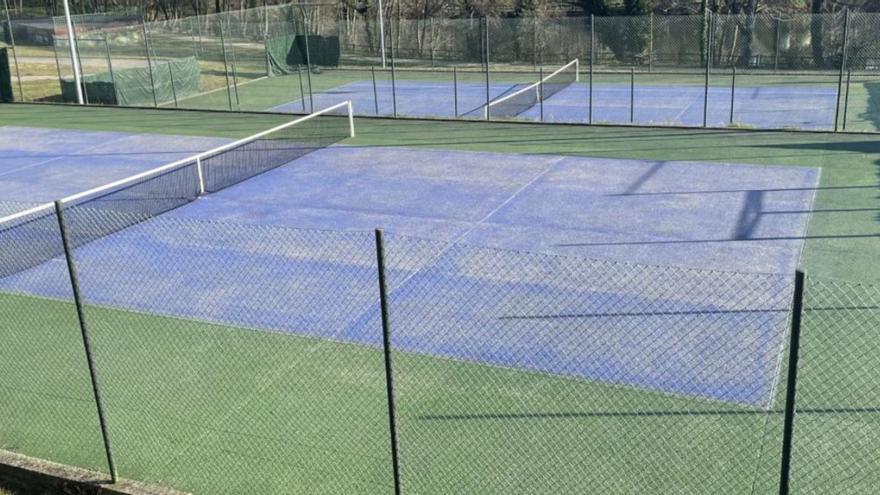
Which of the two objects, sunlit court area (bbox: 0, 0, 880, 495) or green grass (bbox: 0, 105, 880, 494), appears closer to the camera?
green grass (bbox: 0, 105, 880, 494)

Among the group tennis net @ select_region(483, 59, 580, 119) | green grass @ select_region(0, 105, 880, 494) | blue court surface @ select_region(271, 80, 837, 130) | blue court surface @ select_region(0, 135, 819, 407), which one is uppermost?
tennis net @ select_region(483, 59, 580, 119)

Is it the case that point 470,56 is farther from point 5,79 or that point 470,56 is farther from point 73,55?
point 5,79

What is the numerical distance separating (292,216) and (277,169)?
4302mm

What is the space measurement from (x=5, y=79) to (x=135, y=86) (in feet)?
18.4

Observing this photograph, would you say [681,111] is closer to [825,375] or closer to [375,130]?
[375,130]

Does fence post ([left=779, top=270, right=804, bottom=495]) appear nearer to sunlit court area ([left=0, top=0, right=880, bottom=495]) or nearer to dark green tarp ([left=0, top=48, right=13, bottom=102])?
sunlit court area ([left=0, top=0, right=880, bottom=495])

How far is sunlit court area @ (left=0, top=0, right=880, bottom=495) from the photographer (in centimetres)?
774

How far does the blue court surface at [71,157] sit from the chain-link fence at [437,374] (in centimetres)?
616

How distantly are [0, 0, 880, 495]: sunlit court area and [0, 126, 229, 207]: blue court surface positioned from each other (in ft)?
0.43

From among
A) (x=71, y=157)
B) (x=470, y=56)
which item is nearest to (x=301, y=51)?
(x=470, y=56)

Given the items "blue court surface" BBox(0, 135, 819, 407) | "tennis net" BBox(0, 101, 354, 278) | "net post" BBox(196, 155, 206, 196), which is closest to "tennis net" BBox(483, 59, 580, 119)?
"tennis net" BBox(0, 101, 354, 278)

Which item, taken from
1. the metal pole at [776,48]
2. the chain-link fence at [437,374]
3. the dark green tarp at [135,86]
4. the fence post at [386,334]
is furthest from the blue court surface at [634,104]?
the fence post at [386,334]

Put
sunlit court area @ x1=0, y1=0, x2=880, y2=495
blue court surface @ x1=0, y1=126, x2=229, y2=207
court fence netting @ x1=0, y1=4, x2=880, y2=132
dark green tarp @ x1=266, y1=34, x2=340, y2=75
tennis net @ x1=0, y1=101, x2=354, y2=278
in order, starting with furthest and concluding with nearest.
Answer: dark green tarp @ x1=266, y1=34, x2=340, y2=75 → court fence netting @ x1=0, y1=4, x2=880, y2=132 → blue court surface @ x1=0, y1=126, x2=229, y2=207 → tennis net @ x1=0, y1=101, x2=354, y2=278 → sunlit court area @ x1=0, y1=0, x2=880, y2=495

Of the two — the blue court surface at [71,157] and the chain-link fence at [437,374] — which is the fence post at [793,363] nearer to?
the chain-link fence at [437,374]
